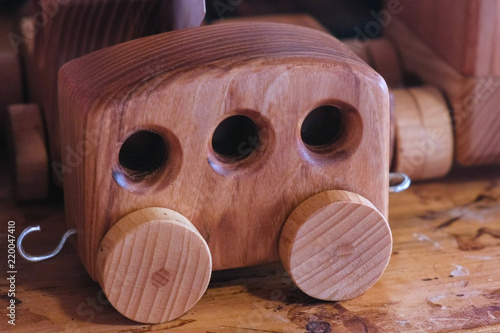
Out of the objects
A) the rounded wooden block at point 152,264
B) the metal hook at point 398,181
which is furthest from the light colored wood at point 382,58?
the rounded wooden block at point 152,264

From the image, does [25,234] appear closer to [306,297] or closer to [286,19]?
[306,297]

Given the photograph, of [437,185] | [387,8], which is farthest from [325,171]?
[387,8]

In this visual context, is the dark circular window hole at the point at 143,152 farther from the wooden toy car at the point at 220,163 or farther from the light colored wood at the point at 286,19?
the light colored wood at the point at 286,19

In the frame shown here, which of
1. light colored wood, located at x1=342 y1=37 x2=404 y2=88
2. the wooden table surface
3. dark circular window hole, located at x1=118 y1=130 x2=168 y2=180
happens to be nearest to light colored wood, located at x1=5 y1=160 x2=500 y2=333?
the wooden table surface

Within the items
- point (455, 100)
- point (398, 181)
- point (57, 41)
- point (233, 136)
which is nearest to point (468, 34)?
point (455, 100)

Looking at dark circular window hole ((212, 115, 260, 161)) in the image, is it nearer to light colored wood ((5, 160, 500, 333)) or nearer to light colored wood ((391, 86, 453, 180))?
light colored wood ((5, 160, 500, 333))

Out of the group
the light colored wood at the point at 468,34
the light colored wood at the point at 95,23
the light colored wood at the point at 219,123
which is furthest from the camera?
the light colored wood at the point at 468,34

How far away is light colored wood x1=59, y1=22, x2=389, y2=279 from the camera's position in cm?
52

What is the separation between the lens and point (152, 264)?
1.74 feet

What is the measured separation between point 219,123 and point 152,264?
0.12m

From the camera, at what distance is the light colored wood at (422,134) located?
769 millimetres

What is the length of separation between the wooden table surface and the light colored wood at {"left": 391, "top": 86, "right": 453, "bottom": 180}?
7cm

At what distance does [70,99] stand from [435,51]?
47 centimetres

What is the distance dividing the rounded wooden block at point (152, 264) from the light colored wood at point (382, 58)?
0.43 meters
